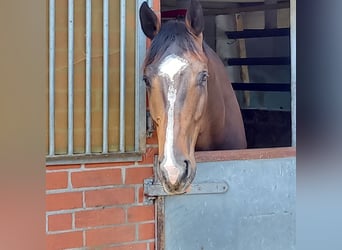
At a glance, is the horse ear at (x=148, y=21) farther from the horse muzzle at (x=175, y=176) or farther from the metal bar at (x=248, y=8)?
the metal bar at (x=248, y=8)

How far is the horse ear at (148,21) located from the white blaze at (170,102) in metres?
0.25

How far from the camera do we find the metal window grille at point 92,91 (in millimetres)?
2242

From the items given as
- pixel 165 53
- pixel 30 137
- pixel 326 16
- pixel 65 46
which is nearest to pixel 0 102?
pixel 30 137

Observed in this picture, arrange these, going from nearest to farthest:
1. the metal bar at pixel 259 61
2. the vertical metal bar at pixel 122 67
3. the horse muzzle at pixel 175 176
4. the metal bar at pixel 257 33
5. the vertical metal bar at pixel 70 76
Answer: the horse muzzle at pixel 175 176, the vertical metal bar at pixel 70 76, the vertical metal bar at pixel 122 67, the metal bar at pixel 257 33, the metal bar at pixel 259 61

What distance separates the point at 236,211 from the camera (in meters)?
2.65

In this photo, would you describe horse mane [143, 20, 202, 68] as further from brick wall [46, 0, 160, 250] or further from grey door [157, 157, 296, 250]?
grey door [157, 157, 296, 250]

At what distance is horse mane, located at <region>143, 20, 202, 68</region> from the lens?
2152 millimetres

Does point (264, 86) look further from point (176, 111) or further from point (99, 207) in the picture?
point (176, 111)

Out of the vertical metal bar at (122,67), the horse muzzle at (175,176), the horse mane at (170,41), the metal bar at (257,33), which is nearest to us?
the horse muzzle at (175,176)

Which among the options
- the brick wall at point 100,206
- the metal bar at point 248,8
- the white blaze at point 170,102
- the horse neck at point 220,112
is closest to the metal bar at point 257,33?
the metal bar at point 248,8

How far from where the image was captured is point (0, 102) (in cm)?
57

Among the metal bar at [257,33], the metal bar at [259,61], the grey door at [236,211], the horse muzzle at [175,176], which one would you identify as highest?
the metal bar at [257,33]

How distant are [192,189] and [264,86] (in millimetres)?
1871

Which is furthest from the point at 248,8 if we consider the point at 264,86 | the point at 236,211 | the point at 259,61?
the point at 236,211
